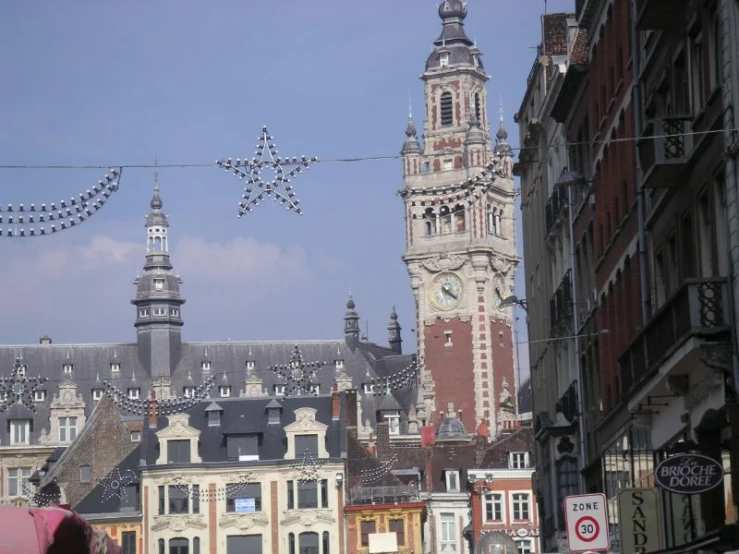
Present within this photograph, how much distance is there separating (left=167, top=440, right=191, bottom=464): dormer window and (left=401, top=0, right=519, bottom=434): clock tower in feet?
131

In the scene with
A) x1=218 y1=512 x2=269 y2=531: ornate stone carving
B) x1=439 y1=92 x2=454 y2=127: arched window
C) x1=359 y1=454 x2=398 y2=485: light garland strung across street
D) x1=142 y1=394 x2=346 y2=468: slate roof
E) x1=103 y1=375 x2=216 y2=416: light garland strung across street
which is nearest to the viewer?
x1=218 y1=512 x2=269 y2=531: ornate stone carving

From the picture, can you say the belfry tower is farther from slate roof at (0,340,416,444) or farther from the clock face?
the clock face

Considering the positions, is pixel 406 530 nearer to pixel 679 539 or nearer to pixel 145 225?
pixel 679 539

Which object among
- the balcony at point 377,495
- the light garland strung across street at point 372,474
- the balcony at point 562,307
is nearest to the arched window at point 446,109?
the light garland strung across street at point 372,474

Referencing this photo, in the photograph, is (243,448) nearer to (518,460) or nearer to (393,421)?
(518,460)

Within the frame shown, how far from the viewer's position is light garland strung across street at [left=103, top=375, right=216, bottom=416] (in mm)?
85006

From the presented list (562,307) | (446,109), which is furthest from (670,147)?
(446,109)

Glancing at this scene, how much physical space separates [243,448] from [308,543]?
546 centimetres

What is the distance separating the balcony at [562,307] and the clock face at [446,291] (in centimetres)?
7946

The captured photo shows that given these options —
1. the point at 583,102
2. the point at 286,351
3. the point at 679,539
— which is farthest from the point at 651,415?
the point at 286,351

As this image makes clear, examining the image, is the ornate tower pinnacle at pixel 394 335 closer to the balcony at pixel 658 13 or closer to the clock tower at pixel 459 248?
the clock tower at pixel 459 248

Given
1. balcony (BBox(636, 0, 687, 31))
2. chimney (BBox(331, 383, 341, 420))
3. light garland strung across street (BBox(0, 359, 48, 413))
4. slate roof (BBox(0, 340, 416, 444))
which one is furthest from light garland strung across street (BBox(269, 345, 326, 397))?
balcony (BBox(636, 0, 687, 31))

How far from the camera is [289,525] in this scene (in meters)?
74.8

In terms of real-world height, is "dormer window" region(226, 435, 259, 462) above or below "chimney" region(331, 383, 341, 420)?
below
